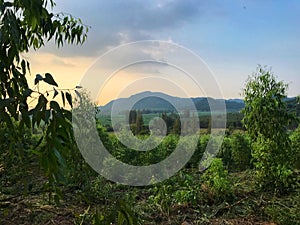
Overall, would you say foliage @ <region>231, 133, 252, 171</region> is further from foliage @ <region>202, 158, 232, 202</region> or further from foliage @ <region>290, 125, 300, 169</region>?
foliage @ <region>202, 158, 232, 202</region>

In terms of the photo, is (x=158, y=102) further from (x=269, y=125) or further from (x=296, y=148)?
(x=296, y=148)

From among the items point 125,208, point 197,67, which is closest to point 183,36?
point 197,67

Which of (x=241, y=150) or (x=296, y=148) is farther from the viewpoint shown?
(x=241, y=150)

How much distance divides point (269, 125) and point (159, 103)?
4.78 feet

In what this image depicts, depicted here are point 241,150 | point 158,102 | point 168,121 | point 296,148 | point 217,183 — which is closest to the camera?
point 158,102

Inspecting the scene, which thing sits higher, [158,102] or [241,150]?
[158,102]

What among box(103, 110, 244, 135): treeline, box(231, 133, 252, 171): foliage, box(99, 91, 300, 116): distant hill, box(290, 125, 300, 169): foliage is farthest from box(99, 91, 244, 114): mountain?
box(231, 133, 252, 171): foliage

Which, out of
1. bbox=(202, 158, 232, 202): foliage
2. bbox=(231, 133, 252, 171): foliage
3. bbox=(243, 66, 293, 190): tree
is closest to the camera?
bbox=(202, 158, 232, 202): foliage

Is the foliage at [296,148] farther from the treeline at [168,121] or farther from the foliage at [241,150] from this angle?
the foliage at [241,150]

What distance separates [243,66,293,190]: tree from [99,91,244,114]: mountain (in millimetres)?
1035

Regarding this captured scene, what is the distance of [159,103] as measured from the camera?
2.88 m

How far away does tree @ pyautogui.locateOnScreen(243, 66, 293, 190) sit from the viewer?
144 inches

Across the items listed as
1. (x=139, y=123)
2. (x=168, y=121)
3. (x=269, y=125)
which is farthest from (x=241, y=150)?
(x=139, y=123)

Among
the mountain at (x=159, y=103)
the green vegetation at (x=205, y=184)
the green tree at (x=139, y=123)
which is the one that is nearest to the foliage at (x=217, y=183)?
the green vegetation at (x=205, y=184)
